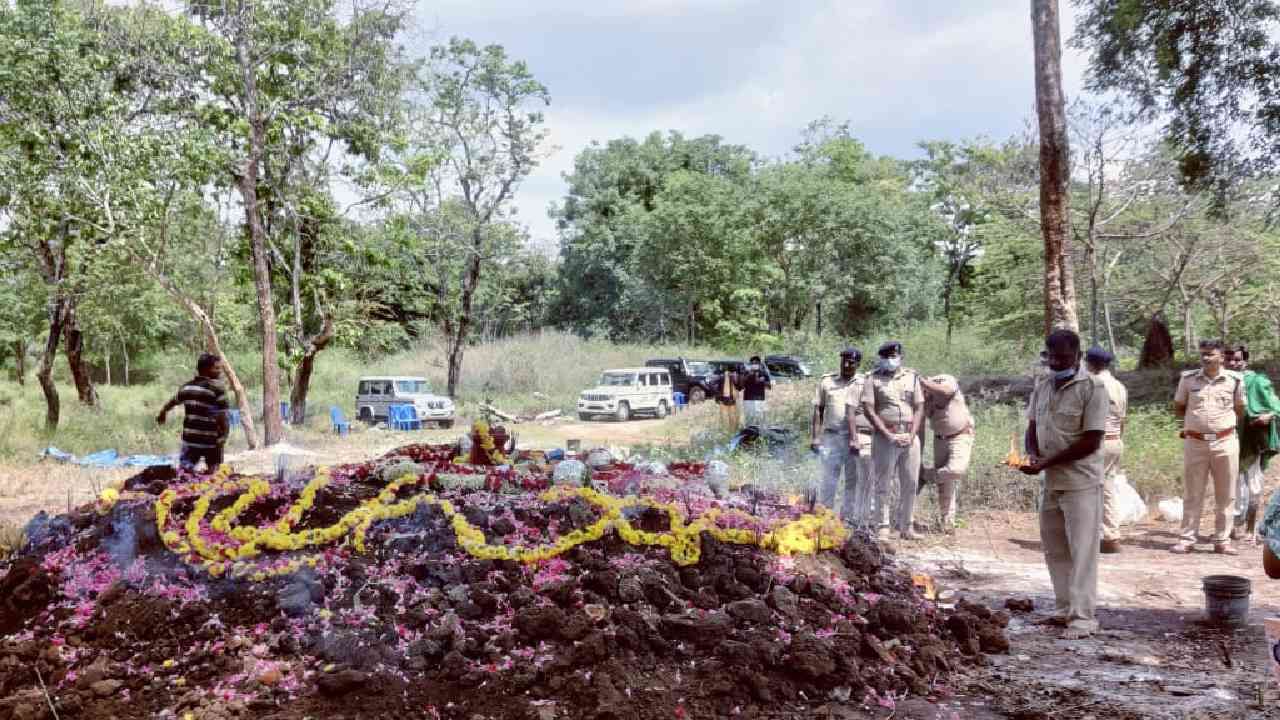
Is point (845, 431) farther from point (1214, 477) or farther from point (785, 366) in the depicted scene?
point (785, 366)

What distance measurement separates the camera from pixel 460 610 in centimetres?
430

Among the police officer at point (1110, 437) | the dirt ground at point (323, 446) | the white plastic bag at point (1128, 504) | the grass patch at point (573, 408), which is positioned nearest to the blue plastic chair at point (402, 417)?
the dirt ground at point (323, 446)

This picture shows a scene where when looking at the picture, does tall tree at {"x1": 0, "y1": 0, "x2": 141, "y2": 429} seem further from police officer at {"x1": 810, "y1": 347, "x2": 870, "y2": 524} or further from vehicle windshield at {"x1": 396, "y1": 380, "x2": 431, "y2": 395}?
police officer at {"x1": 810, "y1": 347, "x2": 870, "y2": 524}

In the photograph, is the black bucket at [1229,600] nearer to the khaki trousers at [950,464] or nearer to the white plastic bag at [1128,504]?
the khaki trousers at [950,464]

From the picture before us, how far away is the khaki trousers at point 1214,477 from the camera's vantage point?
685 cm

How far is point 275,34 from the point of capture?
15039 mm

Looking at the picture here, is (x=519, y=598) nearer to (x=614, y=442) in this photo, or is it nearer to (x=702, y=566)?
(x=702, y=566)

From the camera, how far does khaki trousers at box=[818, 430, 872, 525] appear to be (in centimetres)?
744

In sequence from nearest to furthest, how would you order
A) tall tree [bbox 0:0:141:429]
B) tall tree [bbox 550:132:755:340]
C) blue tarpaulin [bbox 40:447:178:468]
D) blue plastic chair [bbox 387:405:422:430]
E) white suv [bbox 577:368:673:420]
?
blue tarpaulin [bbox 40:447:178:468] → tall tree [bbox 0:0:141:429] → blue plastic chair [bbox 387:405:422:430] → white suv [bbox 577:368:673:420] → tall tree [bbox 550:132:755:340]

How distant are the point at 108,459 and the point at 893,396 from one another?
36.2 ft

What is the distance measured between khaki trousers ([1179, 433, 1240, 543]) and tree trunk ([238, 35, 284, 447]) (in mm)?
12772

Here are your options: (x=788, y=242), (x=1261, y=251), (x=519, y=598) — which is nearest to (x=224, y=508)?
(x=519, y=598)

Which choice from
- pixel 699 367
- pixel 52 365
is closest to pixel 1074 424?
pixel 52 365

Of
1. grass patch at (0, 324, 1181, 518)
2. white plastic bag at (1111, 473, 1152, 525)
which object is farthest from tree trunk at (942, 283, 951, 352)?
white plastic bag at (1111, 473, 1152, 525)
